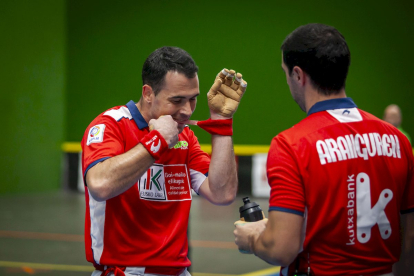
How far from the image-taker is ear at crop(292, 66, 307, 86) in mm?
2121

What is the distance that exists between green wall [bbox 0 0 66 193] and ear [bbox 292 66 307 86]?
11287 mm

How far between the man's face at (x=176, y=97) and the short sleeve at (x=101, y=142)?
250 millimetres

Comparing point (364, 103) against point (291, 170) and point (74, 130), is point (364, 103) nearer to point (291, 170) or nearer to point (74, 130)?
point (74, 130)

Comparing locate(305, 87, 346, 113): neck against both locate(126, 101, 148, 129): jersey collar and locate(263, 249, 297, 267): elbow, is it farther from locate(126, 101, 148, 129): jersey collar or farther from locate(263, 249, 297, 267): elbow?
locate(126, 101, 148, 129): jersey collar

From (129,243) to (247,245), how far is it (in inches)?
28.7

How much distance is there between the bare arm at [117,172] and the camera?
2.42 metres

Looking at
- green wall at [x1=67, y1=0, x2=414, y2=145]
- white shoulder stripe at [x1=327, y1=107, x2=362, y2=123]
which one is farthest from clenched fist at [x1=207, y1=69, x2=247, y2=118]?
green wall at [x1=67, y1=0, x2=414, y2=145]

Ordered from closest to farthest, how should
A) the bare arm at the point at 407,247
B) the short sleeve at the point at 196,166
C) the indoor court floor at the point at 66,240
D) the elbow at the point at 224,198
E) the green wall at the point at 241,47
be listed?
the bare arm at the point at 407,247, the elbow at the point at 224,198, the short sleeve at the point at 196,166, the indoor court floor at the point at 66,240, the green wall at the point at 241,47

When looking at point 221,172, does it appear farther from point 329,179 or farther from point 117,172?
point 329,179

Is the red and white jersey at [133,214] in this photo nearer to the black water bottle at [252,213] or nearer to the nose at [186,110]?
the nose at [186,110]

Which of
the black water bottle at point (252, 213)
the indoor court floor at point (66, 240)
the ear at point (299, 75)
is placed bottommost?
the indoor court floor at point (66, 240)

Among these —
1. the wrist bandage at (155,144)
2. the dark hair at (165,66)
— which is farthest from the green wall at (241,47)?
the wrist bandage at (155,144)

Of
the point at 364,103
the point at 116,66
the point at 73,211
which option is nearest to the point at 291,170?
the point at 73,211

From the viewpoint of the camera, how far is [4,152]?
12398 millimetres
